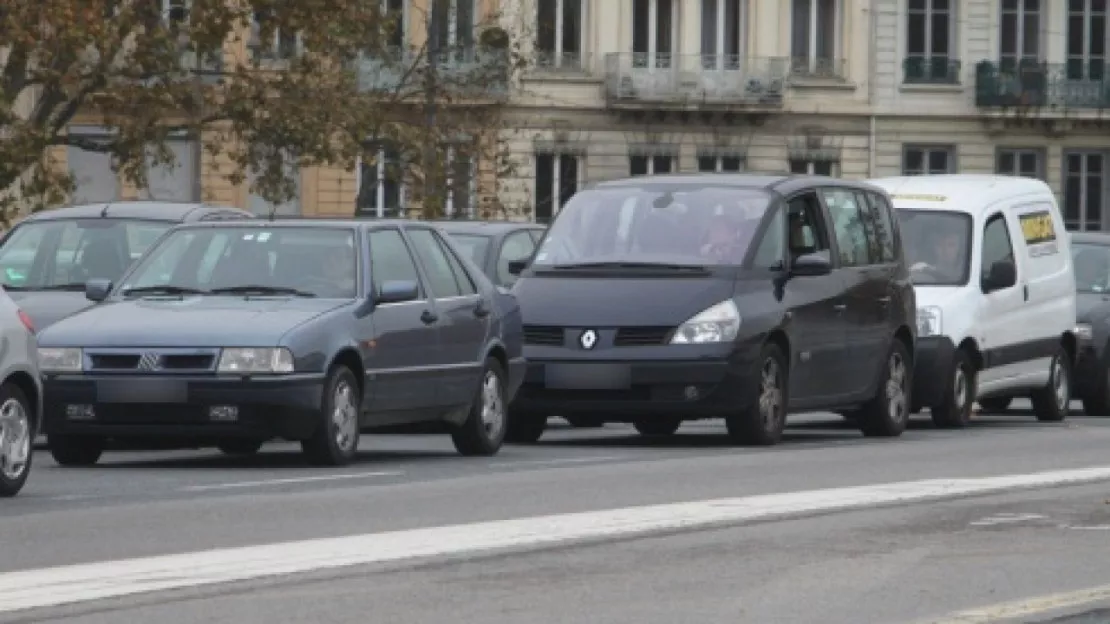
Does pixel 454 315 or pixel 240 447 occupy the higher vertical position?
pixel 454 315

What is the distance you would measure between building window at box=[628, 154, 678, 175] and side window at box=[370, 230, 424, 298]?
53.0 m

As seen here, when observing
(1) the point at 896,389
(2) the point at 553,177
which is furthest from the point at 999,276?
(2) the point at 553,177

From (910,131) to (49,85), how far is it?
31231 millimetres

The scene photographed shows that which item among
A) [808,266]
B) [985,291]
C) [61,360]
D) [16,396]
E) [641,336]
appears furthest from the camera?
[985,291]

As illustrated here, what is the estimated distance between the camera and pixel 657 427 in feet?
76.8

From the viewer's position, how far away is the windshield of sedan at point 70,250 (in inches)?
848

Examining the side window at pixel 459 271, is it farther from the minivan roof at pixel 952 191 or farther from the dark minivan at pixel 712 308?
the minivan roof at pixel 952 191

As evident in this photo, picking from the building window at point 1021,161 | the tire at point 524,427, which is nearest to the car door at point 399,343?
the tire at point 524,427

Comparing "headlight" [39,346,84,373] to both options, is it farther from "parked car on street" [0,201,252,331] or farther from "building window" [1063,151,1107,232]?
"building window" [1063,151,1107,232]

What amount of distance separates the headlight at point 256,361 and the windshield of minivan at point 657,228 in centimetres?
454

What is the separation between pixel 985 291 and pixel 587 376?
6.31m

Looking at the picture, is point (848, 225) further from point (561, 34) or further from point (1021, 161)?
point (1021, 161)

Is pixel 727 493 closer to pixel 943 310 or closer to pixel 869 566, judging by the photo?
pixel 869 566

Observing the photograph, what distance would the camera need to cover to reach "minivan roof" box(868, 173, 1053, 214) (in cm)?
2634
